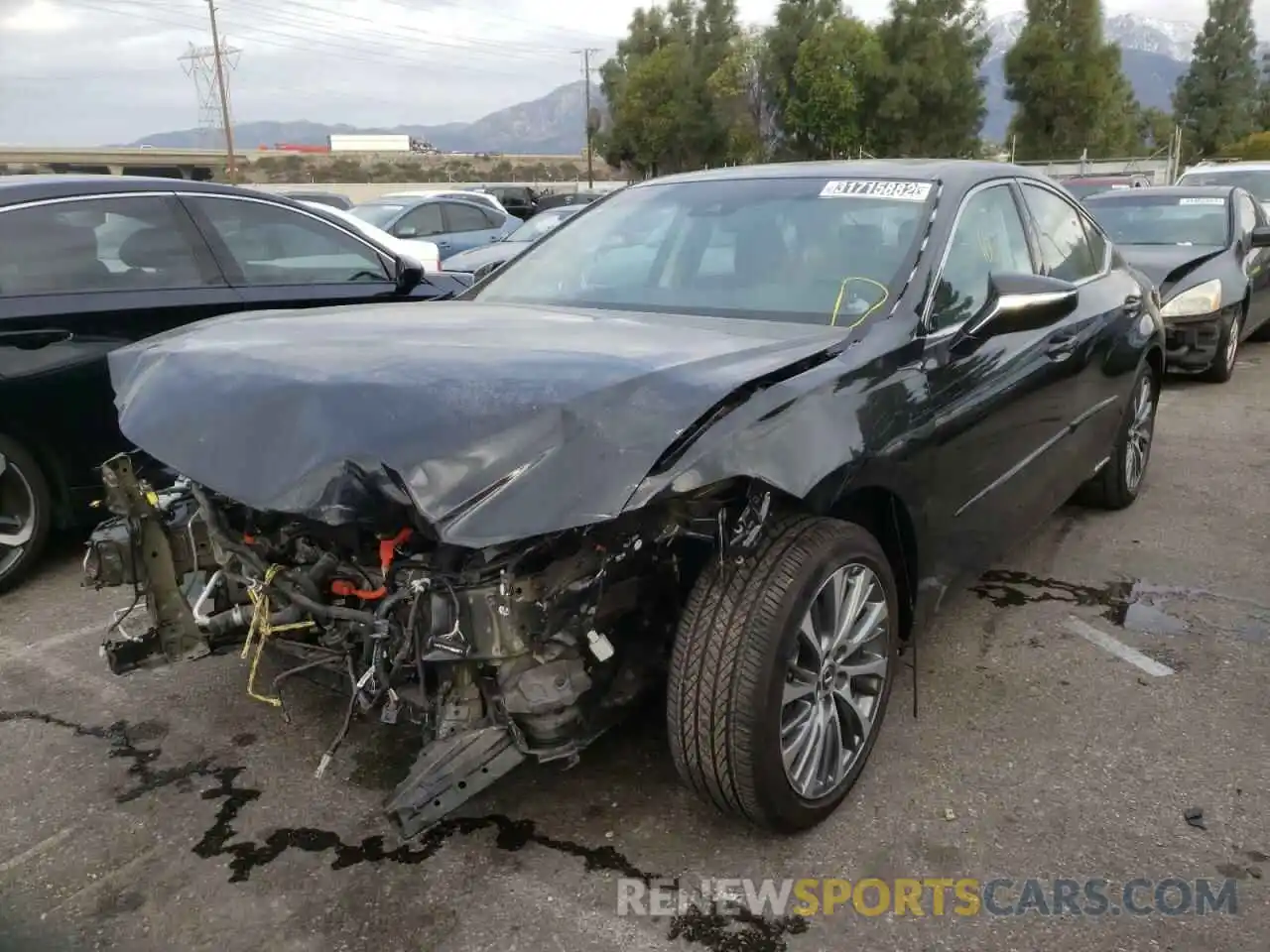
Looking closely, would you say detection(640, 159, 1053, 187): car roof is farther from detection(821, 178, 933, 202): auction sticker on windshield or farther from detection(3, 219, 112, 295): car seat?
detection(3, 219, 112, 295): car seat

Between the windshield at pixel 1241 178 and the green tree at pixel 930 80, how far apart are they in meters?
35.0

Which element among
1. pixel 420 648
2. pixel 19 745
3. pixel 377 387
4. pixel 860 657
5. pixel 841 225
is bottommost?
pixel 19 745

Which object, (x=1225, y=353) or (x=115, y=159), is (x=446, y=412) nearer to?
(x=1225, y=353)

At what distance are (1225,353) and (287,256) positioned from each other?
6.98 meters

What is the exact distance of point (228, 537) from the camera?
2662mm

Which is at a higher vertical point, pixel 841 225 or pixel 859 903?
pixel 841 225

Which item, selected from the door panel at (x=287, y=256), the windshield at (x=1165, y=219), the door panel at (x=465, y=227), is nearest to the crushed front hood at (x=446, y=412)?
the door panel at (x=287, y=256)

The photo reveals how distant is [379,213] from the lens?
1399 cm

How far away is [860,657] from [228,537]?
1.67m

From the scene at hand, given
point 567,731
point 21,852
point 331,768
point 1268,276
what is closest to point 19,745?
point 21,852

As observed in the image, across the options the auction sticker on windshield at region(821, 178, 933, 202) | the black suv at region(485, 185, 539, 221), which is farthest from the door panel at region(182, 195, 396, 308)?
the black suv at region(485, 185, 539, 221)

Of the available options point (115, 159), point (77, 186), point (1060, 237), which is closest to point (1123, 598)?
point (1060, 237)

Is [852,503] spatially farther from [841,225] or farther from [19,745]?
[19,745]

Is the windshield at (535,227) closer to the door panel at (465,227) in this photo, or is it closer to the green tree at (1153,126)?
the door panel at (465,227)
